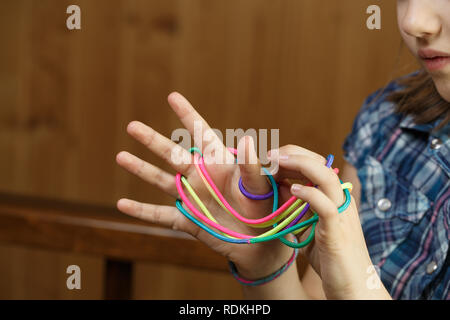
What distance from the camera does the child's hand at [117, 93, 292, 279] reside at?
26.9 inches

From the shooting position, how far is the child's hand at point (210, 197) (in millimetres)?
683

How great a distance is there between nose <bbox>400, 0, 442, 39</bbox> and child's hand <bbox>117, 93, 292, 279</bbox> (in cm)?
25

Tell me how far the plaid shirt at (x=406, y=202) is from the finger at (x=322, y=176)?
26 cm

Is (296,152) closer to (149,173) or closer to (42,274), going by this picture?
(149,173)

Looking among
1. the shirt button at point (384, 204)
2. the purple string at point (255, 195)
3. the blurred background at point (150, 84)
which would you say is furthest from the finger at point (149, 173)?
the blurred background at point (150, 84)

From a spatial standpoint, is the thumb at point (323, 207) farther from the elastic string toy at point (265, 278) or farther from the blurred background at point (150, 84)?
the blurred background at point (150, 84)

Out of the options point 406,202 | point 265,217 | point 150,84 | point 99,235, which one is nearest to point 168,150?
point 265,217

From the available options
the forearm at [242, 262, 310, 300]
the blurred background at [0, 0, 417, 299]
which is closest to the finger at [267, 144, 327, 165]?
the forearm at [242, 262, 310, 300]

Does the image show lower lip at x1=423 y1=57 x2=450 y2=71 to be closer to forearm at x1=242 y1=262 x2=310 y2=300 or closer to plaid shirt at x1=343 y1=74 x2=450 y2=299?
plaid shirt at x1=343 y1=74 x2=450 y2=299

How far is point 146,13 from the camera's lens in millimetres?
1633

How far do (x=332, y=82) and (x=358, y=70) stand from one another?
2.9 inches

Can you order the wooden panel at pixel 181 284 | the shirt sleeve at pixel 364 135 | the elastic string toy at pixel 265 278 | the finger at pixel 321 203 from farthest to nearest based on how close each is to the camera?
the wooden panel at pixel 181 284 < the shirt sleeve at pixel 364 135 < the elastic string toy at pixel 265 278 < the finger at pixel 321 203

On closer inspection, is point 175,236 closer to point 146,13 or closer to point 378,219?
point 378,219
